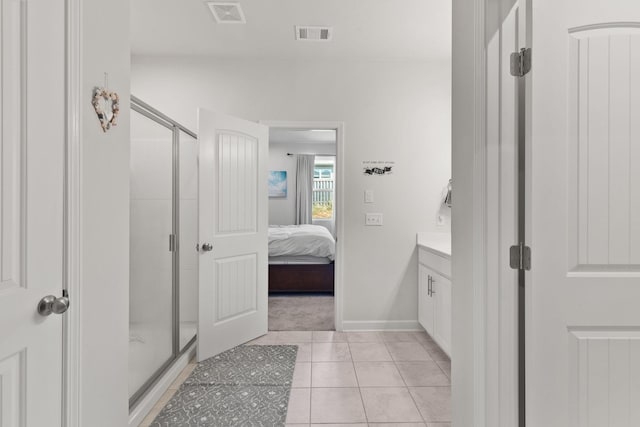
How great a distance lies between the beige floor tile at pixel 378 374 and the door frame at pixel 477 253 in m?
0.94

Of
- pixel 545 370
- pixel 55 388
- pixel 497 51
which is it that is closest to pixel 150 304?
pixel 55 388

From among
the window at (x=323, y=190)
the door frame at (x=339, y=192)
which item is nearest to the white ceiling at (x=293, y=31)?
the door frame at (x=339, y=192)

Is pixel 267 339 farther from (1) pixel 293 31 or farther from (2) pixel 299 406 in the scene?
(1) pixel 293 31

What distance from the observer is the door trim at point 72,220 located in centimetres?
101

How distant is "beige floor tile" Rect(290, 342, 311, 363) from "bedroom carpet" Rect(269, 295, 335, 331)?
1.15 ft

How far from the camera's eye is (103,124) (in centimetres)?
120

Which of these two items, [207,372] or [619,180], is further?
[207,372]

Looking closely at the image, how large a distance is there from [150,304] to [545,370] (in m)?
2.12

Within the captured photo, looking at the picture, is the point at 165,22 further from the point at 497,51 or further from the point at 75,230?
the point at 497,51

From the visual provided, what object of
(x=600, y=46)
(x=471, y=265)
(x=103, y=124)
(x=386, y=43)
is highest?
(x=386, y=43)

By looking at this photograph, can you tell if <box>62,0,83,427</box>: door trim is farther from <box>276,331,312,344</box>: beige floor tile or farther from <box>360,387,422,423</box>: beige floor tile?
<box>276,331,312,344</box>: beige floor tile

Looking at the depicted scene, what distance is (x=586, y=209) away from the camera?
1.06 metres

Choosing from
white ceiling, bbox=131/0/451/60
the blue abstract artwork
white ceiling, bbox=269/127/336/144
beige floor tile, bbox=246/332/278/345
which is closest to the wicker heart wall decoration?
white ceiling, bbox=131/0/451/60

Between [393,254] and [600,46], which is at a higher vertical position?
[600,46]
